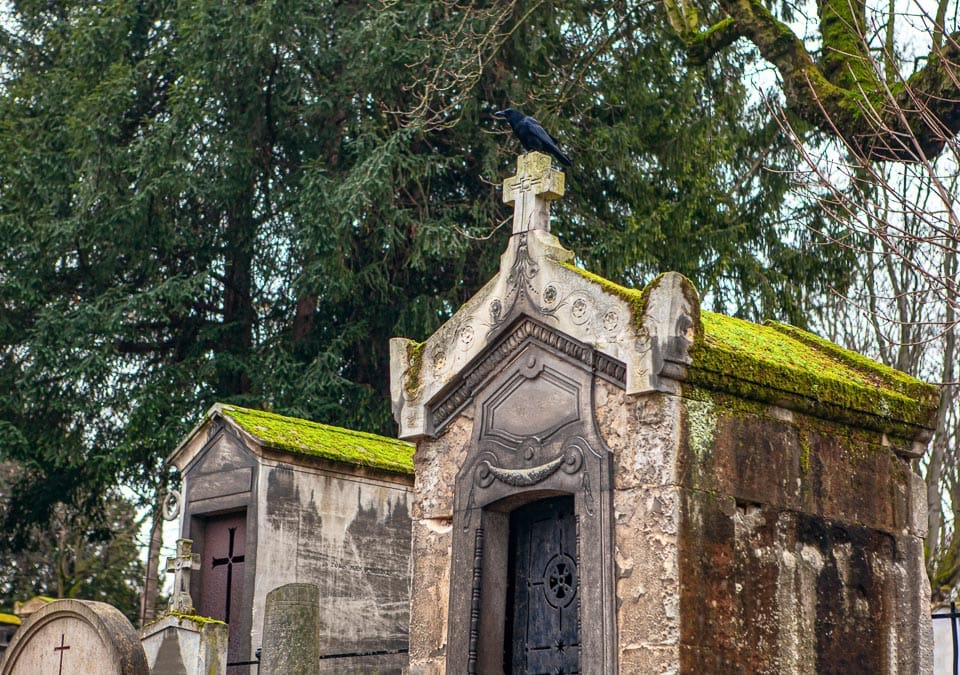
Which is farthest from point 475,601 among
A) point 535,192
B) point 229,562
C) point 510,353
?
point 229,562

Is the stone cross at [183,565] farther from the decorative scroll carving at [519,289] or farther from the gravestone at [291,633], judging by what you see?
the decorative scroll carving at [519,289]

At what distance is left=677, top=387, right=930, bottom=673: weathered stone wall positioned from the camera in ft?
22.6

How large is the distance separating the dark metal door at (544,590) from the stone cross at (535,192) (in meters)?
1.65

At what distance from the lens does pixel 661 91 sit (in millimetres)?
17594

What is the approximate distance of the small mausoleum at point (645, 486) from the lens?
693cm

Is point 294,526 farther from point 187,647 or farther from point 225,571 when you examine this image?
point 187,647

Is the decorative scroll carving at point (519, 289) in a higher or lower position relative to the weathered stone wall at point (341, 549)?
higher

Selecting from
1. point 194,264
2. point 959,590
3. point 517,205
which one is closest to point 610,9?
point 194,264

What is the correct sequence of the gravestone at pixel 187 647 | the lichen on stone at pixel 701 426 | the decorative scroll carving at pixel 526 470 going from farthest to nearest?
the gravestone at pixel 187 647, the decorative scroll carving at pixel 526 470, the lichen on stone at pixel 701 426

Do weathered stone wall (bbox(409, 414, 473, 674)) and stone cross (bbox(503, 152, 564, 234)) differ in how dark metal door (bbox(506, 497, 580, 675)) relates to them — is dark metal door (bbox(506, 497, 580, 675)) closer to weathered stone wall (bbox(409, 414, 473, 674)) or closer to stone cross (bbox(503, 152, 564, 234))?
weathered stone wall (bbox(409, 414, 473, 674))

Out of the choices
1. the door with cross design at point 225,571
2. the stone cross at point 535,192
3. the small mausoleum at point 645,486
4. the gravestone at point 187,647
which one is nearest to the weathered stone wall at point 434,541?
the small mausoleum at point 645,486

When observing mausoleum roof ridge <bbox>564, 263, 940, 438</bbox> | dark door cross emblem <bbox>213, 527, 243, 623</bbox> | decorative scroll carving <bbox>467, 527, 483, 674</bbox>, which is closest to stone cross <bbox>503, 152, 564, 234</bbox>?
mausoleum roof ridge <bbox>564, 263, 940, 438</bbox>

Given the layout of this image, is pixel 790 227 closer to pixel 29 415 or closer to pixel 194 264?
pixel 194 264

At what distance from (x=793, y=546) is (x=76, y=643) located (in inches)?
190
